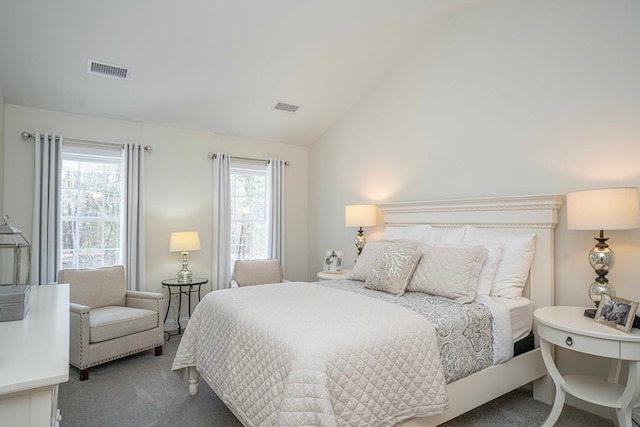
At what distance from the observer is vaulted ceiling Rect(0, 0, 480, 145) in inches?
104

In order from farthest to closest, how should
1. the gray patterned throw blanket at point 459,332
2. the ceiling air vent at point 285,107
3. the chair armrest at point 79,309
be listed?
1. the ceiling air vent at point 285,107
2. the chair armrest at point 79,309
3. the gray patterned throw blanket at point 459,332

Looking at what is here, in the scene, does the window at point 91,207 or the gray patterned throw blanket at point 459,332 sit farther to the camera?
the window at point 91,207

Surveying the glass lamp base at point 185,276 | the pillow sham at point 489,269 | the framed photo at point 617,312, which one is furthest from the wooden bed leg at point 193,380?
the framed photo at point 617,312

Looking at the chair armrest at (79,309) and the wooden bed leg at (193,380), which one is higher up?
the chair armrest at (79,309)

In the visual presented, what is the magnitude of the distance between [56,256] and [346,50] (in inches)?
139

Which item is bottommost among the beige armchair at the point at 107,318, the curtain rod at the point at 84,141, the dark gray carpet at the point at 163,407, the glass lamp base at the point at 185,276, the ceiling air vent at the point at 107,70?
the dark gray carpet at the point at 163,407

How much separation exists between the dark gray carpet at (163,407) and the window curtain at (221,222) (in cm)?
154

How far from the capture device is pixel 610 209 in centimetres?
200

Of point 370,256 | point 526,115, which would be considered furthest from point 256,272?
point 526,115

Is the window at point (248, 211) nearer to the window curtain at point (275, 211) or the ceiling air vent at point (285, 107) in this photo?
the window curtain at point (275, 211)

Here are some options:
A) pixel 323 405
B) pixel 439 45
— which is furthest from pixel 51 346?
pixel 439 45

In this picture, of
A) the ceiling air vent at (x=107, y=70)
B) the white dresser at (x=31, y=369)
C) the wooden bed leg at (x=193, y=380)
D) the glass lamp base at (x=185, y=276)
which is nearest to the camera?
the white dresser at (x=31, y=369)

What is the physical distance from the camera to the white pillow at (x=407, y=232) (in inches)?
131

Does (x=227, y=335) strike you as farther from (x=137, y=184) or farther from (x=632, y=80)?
(x=632, y=80)
